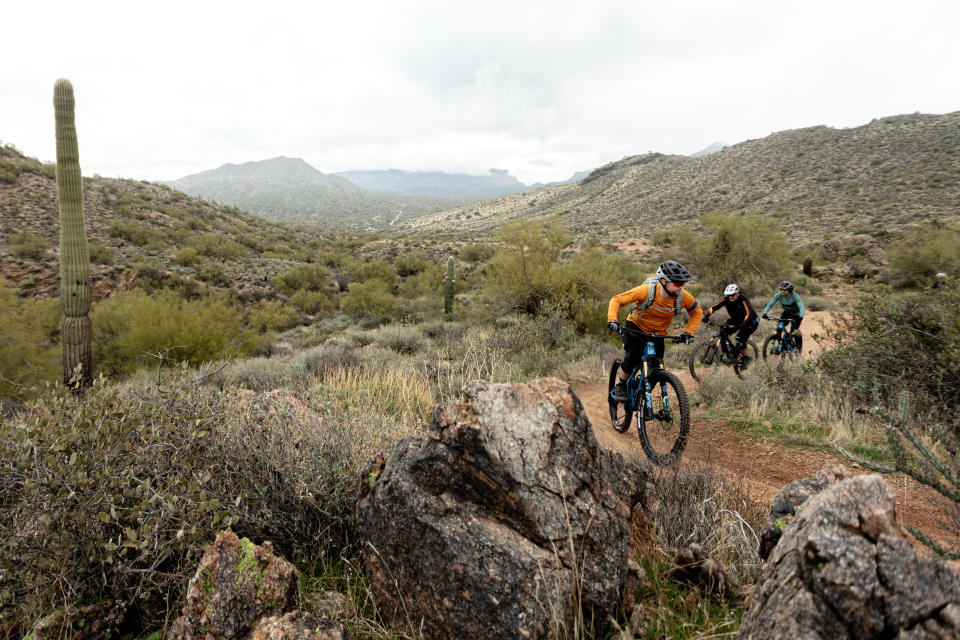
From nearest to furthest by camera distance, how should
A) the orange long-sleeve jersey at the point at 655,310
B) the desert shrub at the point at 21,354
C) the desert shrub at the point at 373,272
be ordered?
the orange long-sleeve jersey at the point at 655,310 < the desert shrub at the point at 21,354 < the desert shrub at the point at 373,272

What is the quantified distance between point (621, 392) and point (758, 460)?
1698mm

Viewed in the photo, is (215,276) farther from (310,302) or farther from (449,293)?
(449,293)

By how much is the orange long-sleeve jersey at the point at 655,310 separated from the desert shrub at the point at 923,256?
18494 millimetres

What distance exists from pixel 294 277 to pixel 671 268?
19.4 meters

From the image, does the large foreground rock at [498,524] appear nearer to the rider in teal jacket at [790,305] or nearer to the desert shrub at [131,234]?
the rider in teal jacket at [790,305]

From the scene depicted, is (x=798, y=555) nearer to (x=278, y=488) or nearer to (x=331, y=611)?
(x=331, y=611)

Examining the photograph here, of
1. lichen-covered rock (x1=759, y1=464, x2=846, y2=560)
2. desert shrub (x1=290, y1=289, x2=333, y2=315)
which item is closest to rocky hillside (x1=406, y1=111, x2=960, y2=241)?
desert shrub (x1=290, y1=289, x2=333, y2=315)

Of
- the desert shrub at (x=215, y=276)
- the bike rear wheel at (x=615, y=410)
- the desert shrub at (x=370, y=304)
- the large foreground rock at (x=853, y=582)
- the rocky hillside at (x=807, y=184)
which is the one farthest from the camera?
the rocky hillside at (x=807, y=184)

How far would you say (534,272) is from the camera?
12.5 m

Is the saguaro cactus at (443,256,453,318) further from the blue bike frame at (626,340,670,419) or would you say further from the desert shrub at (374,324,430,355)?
the blue bike frame at (626,340,670,419)

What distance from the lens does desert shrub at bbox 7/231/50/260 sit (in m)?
15.7

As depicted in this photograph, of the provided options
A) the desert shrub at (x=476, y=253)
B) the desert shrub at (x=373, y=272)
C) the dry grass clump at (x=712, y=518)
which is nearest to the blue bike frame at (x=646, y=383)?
the dry grass clump at (x=712, y=518)

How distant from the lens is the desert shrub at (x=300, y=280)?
1948 cm

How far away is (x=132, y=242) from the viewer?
20688 millimetres
